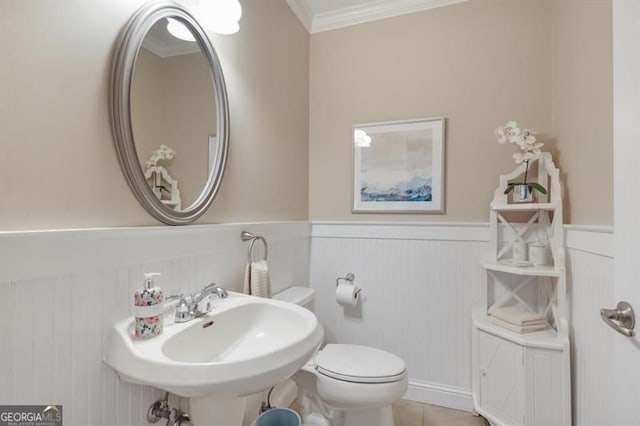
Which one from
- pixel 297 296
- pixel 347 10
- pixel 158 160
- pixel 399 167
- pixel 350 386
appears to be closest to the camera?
pixel 158 160

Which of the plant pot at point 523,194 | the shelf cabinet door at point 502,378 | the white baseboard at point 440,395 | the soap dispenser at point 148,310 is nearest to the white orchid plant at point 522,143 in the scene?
the plant pot at point 523,194

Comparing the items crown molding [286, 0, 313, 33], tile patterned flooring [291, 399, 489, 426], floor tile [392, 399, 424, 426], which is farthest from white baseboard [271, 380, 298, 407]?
crown molding [286, 0, 313, 33]

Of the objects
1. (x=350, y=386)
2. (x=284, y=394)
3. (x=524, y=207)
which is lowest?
(x=284, y=394)

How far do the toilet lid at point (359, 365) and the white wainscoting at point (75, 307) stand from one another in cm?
73

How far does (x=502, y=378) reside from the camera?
149 centimetres

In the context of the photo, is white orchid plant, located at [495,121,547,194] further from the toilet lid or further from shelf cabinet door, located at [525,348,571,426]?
the toilet lid

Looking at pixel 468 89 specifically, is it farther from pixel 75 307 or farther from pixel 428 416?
pixel 75 307

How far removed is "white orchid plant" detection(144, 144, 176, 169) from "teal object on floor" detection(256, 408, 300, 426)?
1072 mm

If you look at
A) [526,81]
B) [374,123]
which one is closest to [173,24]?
[374,123]

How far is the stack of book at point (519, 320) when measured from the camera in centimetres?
148

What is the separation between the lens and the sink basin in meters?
0.69

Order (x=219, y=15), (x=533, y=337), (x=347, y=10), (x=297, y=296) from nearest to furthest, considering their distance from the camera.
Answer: (x=219, y=15) → (x=533, y=337) → (x=297, y=296) → (x=347, y=10)

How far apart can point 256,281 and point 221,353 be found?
34 centimetres

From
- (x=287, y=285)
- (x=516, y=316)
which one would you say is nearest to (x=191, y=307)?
(x=287, y=285)
